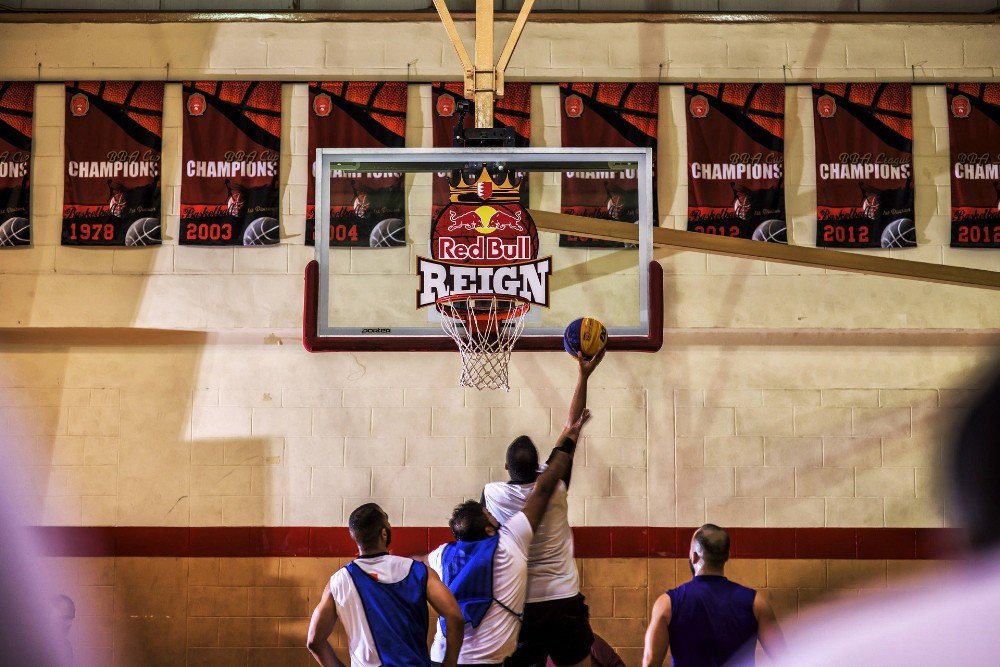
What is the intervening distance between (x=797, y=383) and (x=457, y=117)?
366 cm

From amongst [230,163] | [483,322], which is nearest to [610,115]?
[483,322]

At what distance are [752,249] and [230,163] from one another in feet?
14.5

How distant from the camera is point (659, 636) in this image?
4.19 m

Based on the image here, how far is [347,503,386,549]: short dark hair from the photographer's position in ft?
14.2

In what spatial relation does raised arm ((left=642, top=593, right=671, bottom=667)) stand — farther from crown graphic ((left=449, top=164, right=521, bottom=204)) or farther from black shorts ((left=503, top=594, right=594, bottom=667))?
crown graphic ((left=449, top=164, right=521, bottom=204))

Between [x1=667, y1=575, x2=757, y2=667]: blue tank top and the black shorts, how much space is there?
1.02 metres

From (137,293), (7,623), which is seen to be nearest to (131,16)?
(137,293)

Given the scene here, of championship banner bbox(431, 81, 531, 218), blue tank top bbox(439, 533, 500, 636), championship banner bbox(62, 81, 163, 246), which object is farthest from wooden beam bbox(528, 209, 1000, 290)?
championship banner bbox(62, 81, 163, 246)

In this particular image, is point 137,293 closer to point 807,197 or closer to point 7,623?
point 807,197

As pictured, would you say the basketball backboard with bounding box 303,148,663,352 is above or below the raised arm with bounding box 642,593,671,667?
above

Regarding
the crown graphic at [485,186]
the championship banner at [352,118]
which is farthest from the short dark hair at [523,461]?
the championship banner at [352,118]

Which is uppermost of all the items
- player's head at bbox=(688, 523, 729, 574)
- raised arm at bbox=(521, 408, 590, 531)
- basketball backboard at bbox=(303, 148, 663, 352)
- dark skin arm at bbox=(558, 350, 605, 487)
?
basketball backboard at bbox=(303, 148, 663, 352)

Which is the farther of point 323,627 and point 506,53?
point 506,53

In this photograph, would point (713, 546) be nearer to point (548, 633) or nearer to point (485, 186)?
point (548, 633)
